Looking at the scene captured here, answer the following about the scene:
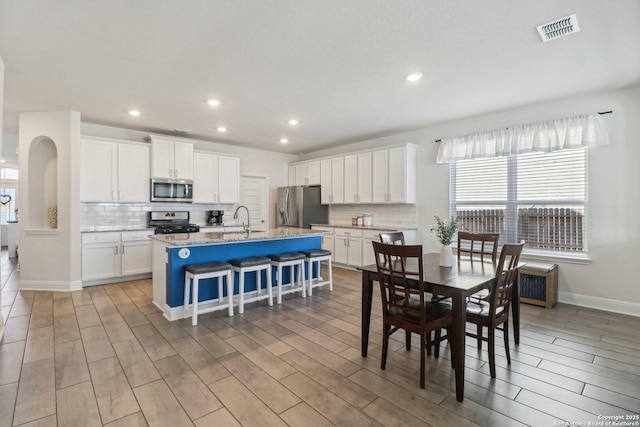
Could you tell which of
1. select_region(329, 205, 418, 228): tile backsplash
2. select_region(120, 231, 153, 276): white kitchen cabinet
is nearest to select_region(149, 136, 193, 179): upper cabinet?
select_region(120, 231, 153, 276): white kitchen cabinet

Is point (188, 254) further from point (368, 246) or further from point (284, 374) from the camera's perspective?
point (368, 246)

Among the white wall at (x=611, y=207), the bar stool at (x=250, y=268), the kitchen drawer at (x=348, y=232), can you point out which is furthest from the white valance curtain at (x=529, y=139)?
the bar stool at (x=250, y=268)

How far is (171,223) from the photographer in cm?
578

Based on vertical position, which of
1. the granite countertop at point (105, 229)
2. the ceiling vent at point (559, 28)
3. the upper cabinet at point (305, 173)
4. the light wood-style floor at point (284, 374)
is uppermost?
the ceiling vent at point (559, 28)

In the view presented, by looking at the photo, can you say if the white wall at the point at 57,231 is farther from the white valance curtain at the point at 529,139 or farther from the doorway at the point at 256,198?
the white valance curtain at the point at 529,139

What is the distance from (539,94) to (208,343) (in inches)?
184

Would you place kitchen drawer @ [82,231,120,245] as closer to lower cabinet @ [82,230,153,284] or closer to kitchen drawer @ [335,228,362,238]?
lower cabinet @ [82,230,153,284]

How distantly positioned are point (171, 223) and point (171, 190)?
0.63 m

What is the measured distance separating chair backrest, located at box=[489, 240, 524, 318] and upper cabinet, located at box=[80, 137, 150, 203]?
5.41 m

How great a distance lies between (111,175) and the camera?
508 cm

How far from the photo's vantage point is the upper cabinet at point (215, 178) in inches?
236

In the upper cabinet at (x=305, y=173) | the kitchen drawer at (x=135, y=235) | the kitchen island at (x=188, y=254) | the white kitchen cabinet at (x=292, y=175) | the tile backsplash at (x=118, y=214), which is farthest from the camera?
the white kitchen cabinet at (x=292, y=175)

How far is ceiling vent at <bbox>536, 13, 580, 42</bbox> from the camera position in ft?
7.59

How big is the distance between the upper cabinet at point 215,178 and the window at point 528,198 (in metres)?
4.20
